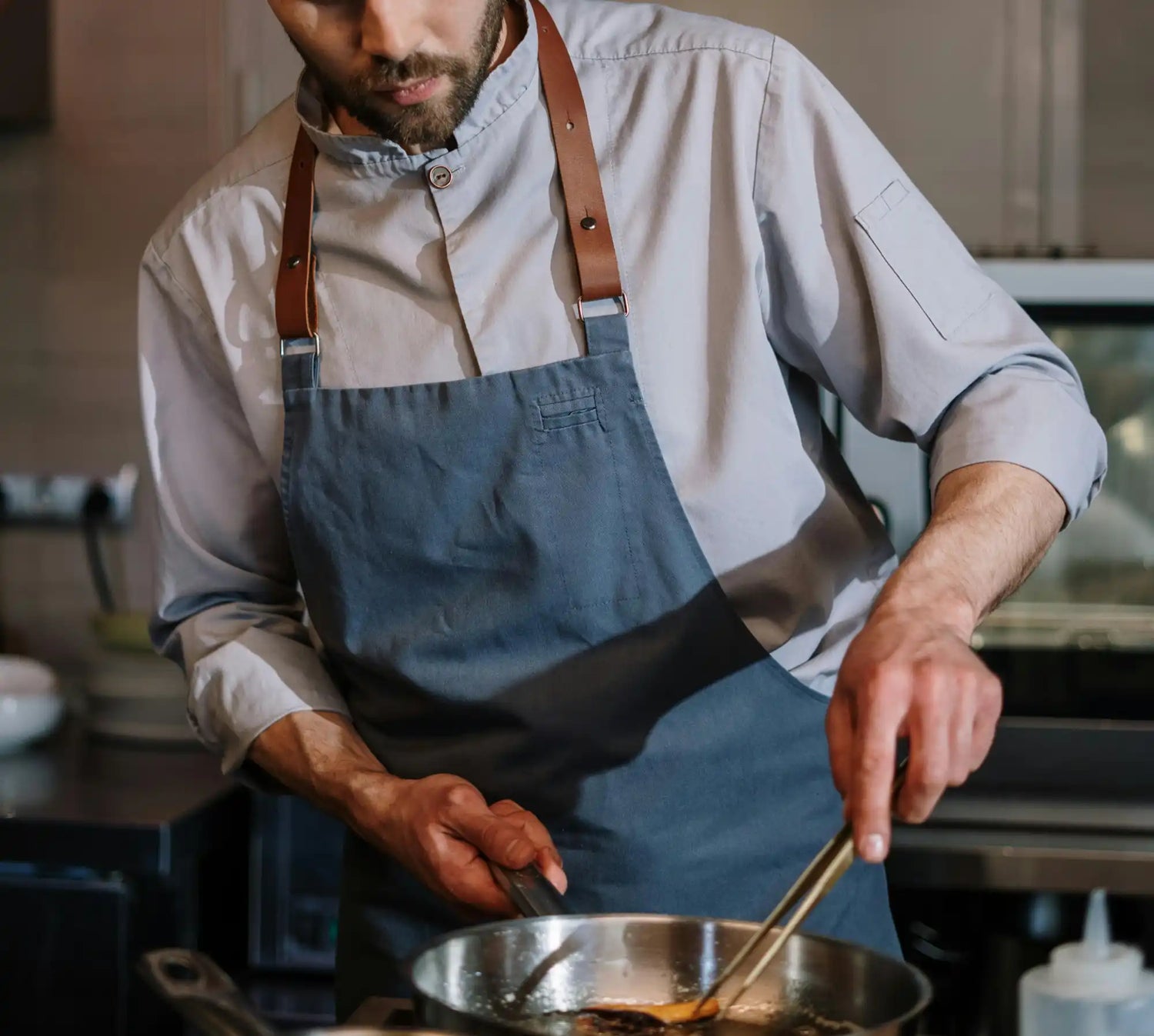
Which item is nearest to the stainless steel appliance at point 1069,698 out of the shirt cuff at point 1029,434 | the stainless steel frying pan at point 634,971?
the shirt cuff at point 1029,434

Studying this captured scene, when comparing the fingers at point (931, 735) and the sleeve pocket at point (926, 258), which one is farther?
the sleeve pocket at point (926, 258)

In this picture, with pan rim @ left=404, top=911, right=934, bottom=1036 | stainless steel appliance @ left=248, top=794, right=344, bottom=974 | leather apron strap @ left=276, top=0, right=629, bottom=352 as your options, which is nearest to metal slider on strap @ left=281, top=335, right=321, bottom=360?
leather apron strap @ left=276, top=0, right=629, bottom=352

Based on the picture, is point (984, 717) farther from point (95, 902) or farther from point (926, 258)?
point (95, 902)

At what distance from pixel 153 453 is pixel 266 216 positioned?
22 centimetres

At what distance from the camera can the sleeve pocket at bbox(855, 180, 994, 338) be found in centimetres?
99

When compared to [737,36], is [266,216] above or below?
below

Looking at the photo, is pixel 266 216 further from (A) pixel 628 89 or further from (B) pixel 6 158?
(B) pixel 6 158

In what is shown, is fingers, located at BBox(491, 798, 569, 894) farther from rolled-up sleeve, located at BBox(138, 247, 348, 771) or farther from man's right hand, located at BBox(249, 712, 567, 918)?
rolled-up sleeve, located at BBox(138, 247, 348, 771)

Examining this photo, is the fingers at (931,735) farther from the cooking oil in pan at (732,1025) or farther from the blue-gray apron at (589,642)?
the blue-gray apron at (589,642)

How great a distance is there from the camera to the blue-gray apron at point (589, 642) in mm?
1038

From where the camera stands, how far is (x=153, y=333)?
1.23 m

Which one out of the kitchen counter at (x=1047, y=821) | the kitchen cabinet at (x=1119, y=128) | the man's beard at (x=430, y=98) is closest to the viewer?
the man's beard at (x=430, y=98)

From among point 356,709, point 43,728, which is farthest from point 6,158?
point 356,709

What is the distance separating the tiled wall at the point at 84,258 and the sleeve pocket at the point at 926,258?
4.80ft
